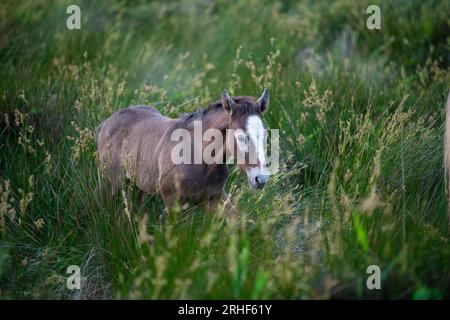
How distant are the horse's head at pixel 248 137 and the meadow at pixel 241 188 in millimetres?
266

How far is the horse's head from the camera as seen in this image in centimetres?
476

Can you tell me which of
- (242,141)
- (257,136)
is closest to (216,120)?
(242,141)

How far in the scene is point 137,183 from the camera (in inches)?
226

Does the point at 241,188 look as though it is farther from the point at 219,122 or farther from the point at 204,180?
the point at 219,122

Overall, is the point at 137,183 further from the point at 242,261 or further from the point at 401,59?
the point at 401,59

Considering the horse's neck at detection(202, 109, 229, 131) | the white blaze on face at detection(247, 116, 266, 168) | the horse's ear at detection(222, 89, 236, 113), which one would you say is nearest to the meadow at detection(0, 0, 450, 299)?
the white blaze on face at detection(247, 116, 266, 168)

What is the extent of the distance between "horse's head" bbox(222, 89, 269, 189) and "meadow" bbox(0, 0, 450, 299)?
266mm

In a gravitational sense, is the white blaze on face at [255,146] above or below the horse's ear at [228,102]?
below

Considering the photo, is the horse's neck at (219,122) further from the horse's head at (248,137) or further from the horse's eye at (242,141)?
the horse's eye at (242,141)

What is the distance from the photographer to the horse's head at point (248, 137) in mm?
4757

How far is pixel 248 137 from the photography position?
15.8 ft

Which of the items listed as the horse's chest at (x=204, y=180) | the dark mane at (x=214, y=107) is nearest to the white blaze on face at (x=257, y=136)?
the dark mane at (x=214, y=107)

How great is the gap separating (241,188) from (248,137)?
886 mm
